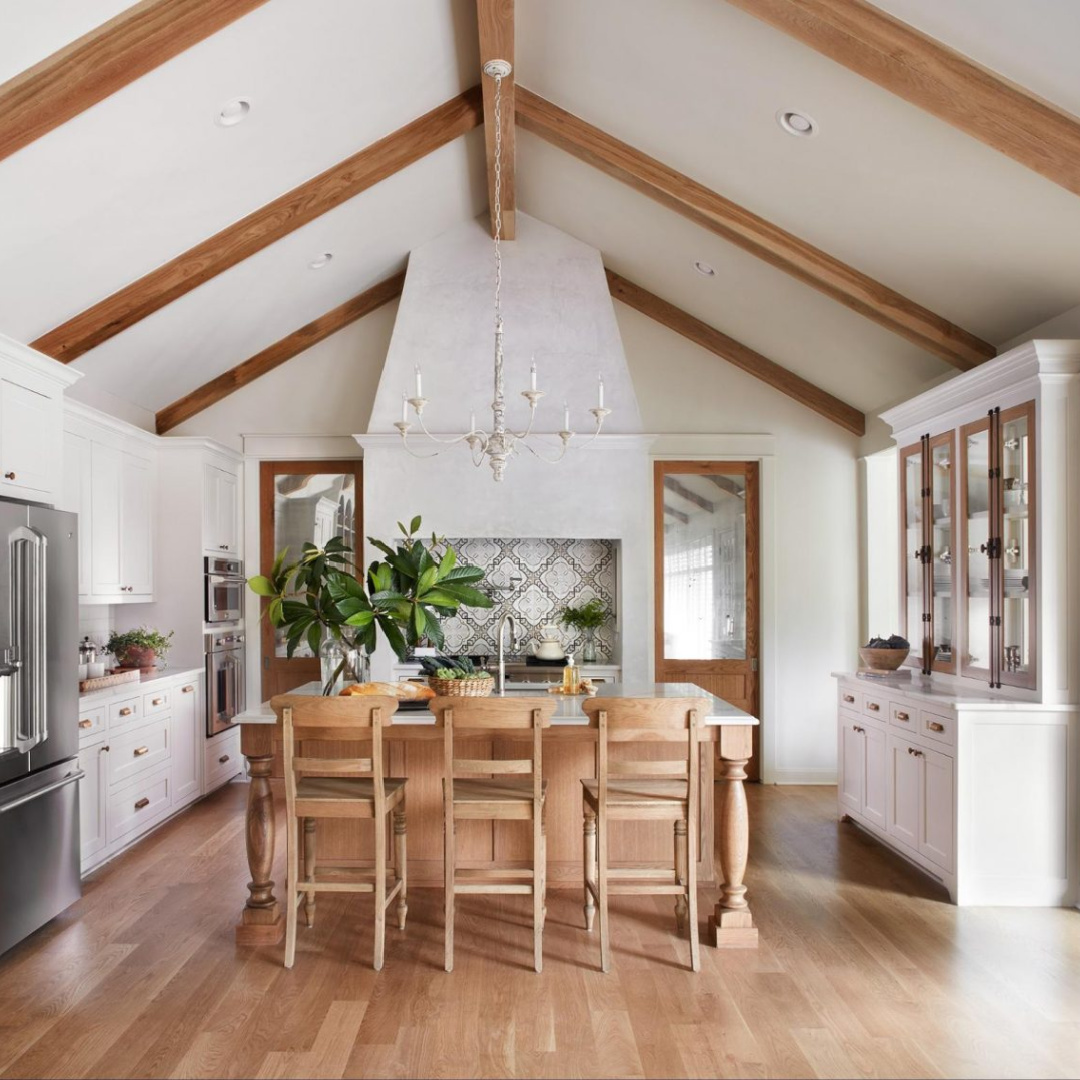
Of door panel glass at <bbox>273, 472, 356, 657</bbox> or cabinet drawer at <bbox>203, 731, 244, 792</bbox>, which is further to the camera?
door panel glass at <bbox>273, 472, 356, 657</bbox>

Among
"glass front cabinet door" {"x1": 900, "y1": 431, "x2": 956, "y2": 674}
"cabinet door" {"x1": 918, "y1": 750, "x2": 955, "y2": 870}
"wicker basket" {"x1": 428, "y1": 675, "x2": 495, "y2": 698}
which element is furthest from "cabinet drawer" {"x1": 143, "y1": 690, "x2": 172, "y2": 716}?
"glass front cabinet door" {"x1": 900, "y1": 431, "x2": 956, "y2": 674}

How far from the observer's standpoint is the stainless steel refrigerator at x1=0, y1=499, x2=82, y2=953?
12.1 feet

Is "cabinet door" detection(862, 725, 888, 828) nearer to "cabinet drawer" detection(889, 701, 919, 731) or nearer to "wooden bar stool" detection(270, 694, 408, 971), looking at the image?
"cabinet drawer" detection(889, 701, 919, 731)

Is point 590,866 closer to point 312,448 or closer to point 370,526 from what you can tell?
point 370,526

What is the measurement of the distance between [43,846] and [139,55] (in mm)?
3077

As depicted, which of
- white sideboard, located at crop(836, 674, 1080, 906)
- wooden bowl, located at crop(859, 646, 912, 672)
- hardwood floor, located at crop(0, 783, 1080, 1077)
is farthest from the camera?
wooden bowl, located at crop(859, 646, 912, 672)

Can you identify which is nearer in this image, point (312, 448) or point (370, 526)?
point (370, 526)

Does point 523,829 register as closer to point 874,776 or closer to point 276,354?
point 874,776

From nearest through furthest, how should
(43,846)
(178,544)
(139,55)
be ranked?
(139,55), (43,846), (178,544)

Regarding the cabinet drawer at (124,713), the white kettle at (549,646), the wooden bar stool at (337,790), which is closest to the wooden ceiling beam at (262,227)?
the cabinet drawer at (124,713)

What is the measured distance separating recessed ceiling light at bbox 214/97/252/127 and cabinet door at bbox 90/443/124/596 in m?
2.14

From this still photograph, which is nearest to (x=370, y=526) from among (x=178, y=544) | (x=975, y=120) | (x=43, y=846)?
(x=178, y=544)

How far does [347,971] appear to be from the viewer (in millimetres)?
3469

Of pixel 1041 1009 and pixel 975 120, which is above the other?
pixel 975 120
